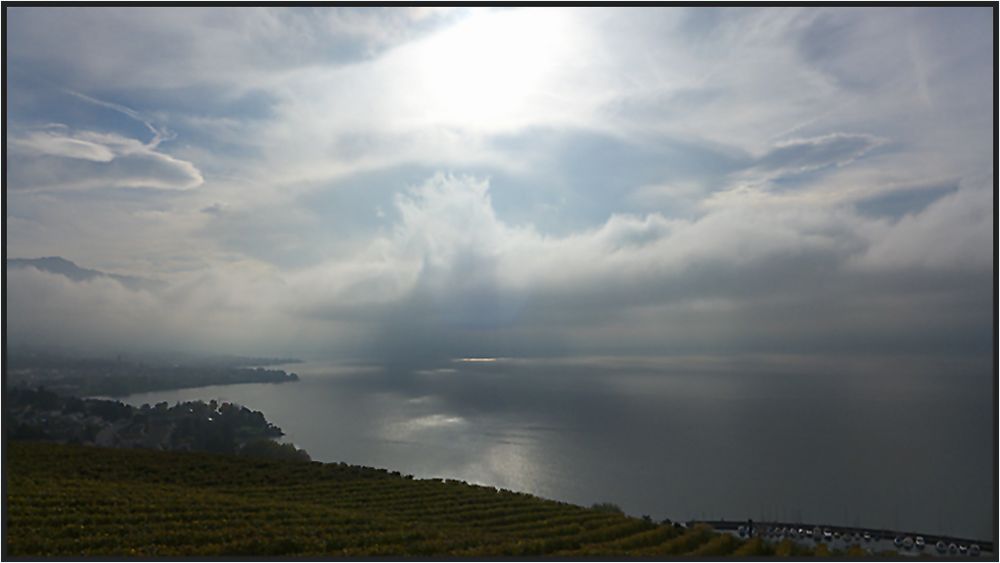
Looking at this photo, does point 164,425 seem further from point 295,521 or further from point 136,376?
point 295,521

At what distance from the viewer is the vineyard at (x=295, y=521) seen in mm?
6125

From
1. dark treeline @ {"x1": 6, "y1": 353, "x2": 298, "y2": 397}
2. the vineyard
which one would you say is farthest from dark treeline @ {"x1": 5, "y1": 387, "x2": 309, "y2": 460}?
the vineyard

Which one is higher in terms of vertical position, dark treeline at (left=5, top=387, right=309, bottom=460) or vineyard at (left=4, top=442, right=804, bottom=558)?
vineyard at (left=4, top=442, right=804, bottom=558)

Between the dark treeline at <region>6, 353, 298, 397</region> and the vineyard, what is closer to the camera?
the vineyard

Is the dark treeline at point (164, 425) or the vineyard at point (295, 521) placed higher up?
the vineyard at point (295, 521)

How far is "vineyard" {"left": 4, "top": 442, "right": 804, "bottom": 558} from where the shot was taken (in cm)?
612

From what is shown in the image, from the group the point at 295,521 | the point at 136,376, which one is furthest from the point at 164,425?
the point at 295,521

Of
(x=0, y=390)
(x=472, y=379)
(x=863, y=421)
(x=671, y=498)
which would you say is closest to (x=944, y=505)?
(x=671, y=498)

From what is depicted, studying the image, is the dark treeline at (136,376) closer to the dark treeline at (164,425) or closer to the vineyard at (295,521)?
the dark treeline at (164,425)

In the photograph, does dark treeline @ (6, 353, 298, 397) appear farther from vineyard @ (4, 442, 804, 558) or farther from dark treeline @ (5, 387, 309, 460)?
vineyard @ (4, 442, 804, 558)

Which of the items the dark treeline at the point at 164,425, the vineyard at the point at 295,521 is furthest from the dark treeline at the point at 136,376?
the vineyard at the point at 295,521

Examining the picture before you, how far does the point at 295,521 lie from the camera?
774cm

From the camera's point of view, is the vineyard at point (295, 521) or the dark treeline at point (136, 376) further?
the dark treeline at point (136, 376)

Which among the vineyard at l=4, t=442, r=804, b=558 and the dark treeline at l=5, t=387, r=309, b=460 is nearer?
the vineyard at l=4, t=442, r=804, b=558
